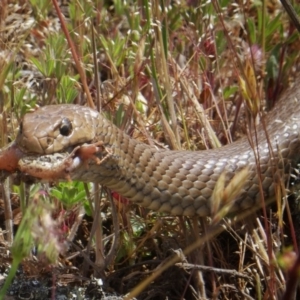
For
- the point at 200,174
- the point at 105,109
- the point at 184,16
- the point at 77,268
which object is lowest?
the point at 77,268

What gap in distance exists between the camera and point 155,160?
291 cm

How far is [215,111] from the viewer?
3463 mm

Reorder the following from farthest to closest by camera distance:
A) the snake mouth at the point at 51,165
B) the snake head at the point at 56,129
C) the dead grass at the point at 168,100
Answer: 1. the dead grass at the point at 168,100
2. the snake head at the point at 56,129
3. the snake mouth at the point at 51,165

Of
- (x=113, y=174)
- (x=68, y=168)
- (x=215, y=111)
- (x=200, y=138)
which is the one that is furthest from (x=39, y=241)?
(x=215, y=111)

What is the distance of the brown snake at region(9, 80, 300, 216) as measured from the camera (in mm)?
2439

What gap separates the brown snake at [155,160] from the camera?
8.00 ft

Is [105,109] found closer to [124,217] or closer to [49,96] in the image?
[49,96]

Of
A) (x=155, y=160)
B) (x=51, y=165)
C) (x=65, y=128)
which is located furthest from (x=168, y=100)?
(x=51, y=165)

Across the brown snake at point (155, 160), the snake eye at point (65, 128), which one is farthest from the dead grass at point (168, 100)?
the snake eye at point (65, 128)

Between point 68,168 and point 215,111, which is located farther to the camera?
point 215,111

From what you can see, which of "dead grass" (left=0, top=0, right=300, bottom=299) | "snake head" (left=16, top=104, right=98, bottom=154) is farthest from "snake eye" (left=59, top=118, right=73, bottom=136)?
"dead grass" (left=0, top=0, right=300, bottom=299)

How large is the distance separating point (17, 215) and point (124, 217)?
17.1 inches

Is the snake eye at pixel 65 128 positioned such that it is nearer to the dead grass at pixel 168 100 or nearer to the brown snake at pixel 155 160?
the brown snake at pixel 155 160

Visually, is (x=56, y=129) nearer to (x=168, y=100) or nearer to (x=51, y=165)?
(x=51, y=165)
